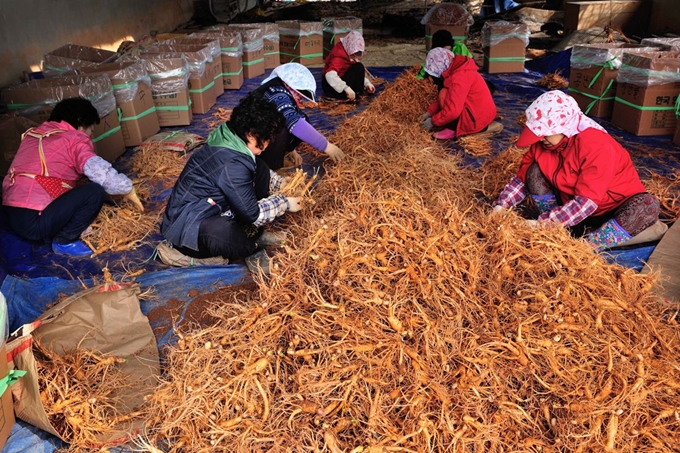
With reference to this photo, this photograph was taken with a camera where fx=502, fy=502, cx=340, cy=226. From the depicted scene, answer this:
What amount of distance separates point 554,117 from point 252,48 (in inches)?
209

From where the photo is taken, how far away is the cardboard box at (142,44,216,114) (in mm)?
5051

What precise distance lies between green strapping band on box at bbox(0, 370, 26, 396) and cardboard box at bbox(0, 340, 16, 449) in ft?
0.03

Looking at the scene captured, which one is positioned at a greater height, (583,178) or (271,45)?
(271,45)

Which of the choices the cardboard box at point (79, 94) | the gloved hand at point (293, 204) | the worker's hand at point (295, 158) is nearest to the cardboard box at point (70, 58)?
the cardboard box at point (79, 94)

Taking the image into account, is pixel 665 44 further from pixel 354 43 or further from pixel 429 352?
pixel 429 352

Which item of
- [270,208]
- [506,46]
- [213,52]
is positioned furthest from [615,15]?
[270,208]

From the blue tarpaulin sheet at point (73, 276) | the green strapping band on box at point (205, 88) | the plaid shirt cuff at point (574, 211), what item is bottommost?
the blue tarpaulin sheet at point (73, 276)

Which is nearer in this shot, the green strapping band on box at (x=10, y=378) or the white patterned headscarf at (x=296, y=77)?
the green strapping band on box at (x=10, y=378)

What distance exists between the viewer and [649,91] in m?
4.10

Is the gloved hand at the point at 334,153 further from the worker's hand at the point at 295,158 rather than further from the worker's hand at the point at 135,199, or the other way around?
the worker's hand at the point at 135,199

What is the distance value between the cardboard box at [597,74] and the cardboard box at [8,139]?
15.7 feet

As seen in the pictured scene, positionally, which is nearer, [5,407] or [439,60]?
[5,407]

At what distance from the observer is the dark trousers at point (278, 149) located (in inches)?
136

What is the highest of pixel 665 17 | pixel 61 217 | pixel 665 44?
pixel 665 17
